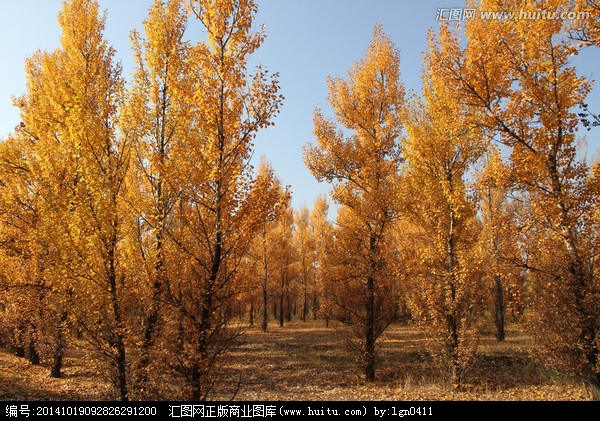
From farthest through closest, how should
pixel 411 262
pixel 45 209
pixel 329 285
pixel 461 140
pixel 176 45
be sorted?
1. pixel 329 285
2. pixel 411 262
3. pixel 461 140
4. pixel 176 45
5. pixel 45 209

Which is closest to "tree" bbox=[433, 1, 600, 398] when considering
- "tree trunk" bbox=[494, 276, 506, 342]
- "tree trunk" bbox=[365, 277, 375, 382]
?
"tree trunk" bbox=[365, 277, 375, 382]

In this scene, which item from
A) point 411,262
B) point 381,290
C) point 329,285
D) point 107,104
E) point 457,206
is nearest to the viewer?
point 107,104

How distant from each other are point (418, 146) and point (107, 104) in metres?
8.07

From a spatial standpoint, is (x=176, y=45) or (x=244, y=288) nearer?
(x=244, y=288)

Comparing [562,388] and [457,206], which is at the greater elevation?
[457,206]

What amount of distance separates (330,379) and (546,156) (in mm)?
9691

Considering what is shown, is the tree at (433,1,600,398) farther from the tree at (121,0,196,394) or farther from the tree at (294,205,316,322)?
the tree at (294,205,316,322)

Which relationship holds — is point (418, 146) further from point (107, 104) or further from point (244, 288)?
point (107, 104)

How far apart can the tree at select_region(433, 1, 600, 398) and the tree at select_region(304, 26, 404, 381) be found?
3.58 m

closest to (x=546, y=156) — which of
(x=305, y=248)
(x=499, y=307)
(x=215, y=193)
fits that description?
(x=215, y=193)

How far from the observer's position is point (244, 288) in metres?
4.87

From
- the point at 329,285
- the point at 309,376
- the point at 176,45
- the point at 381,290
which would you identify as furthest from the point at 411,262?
the point at 176,45

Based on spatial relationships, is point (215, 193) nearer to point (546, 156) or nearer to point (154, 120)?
point (154, 120)

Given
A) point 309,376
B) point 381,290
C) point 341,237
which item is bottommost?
point 309,376
